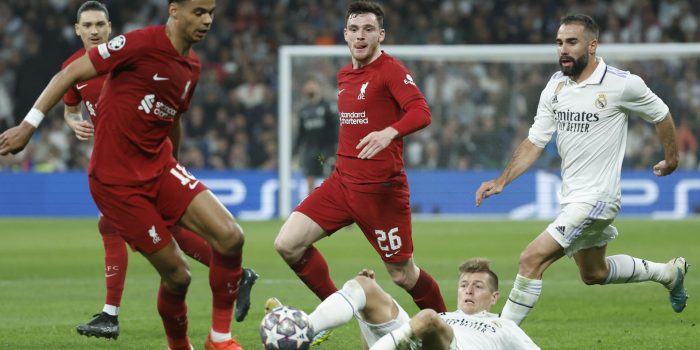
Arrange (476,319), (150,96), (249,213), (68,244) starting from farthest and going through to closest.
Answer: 1. (249,213)
2. (68,244)
3. (150,96)
4. (476,319)

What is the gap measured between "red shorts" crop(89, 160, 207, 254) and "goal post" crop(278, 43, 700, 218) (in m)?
13.8

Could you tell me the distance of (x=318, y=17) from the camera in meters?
27.2

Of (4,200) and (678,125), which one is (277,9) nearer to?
(4,200)

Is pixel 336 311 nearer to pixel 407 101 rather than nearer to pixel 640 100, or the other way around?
pixel 407 101

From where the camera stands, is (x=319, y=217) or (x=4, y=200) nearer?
(x=319, y=217)

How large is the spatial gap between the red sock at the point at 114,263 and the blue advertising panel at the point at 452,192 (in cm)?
1243

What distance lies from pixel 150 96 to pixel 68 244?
34.5ft

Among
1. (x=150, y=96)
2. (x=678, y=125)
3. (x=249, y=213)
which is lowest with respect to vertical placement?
(x=249, y=213)

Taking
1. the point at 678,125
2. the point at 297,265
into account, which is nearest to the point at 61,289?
the point at 297,265

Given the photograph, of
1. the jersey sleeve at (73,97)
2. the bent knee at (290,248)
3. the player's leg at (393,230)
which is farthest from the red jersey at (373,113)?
the jersey sleeve at (73,97)

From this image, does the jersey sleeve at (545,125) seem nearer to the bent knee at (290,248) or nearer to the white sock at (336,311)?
the bent knee at (290,248)

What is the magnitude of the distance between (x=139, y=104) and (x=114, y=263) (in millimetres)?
2092

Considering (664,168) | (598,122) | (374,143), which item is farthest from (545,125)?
(374,143)

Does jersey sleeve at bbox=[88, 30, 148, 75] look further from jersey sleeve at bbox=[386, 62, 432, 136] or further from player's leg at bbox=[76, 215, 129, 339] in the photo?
player's leg at bbox=[76, 215, 129, 339]
